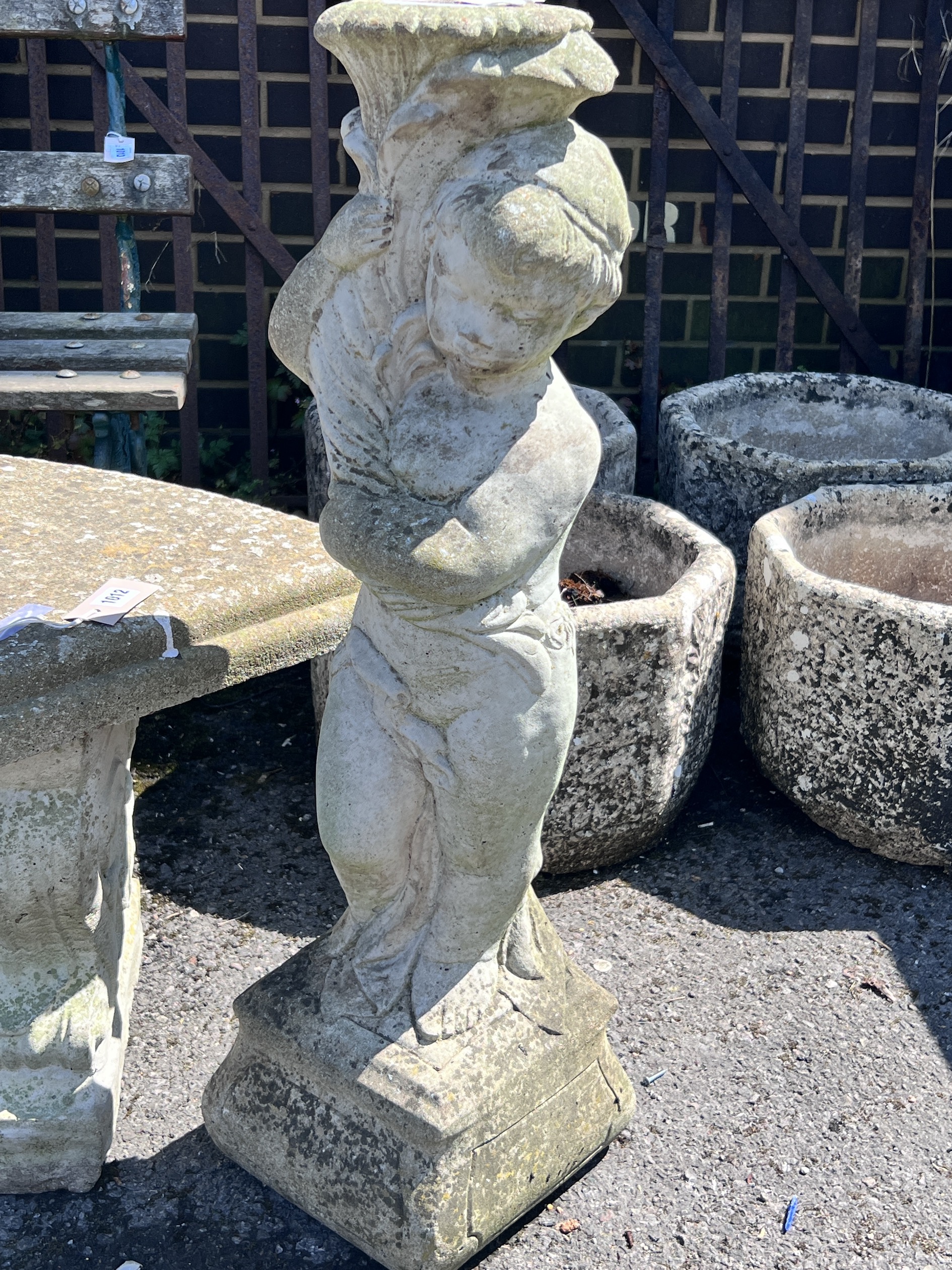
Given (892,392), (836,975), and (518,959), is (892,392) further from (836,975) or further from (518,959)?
(518,959)

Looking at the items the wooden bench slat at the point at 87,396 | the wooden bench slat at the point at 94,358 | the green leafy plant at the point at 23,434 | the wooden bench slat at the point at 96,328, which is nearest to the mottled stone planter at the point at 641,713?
the wooden bench slat at the point at 87,396

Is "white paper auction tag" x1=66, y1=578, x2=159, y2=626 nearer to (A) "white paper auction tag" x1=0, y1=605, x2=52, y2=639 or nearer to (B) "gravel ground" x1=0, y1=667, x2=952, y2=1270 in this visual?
(A) "white paper auction tag" x1=0, y1=605, x2=52, y2=639

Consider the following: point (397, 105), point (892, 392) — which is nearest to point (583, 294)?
point (397, 105)

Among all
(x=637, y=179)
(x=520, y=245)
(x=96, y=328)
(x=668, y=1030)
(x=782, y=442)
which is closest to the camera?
(x=520, y=245)

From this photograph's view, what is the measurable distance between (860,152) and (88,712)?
143 inches

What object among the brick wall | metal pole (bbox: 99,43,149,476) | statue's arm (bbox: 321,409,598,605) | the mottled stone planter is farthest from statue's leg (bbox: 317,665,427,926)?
the brick wall

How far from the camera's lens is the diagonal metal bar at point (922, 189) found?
467 centimetres

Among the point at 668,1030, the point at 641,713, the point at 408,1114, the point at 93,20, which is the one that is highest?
the point at 93,20

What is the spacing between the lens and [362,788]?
205 centimetres

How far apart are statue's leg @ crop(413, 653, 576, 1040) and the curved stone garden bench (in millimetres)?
467

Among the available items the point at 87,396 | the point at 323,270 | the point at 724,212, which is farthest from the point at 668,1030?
the point at 724,212

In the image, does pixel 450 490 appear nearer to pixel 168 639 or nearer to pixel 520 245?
pixel 520 245

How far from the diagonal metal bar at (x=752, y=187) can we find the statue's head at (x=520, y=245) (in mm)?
3025

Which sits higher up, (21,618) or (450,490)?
(450,490)
